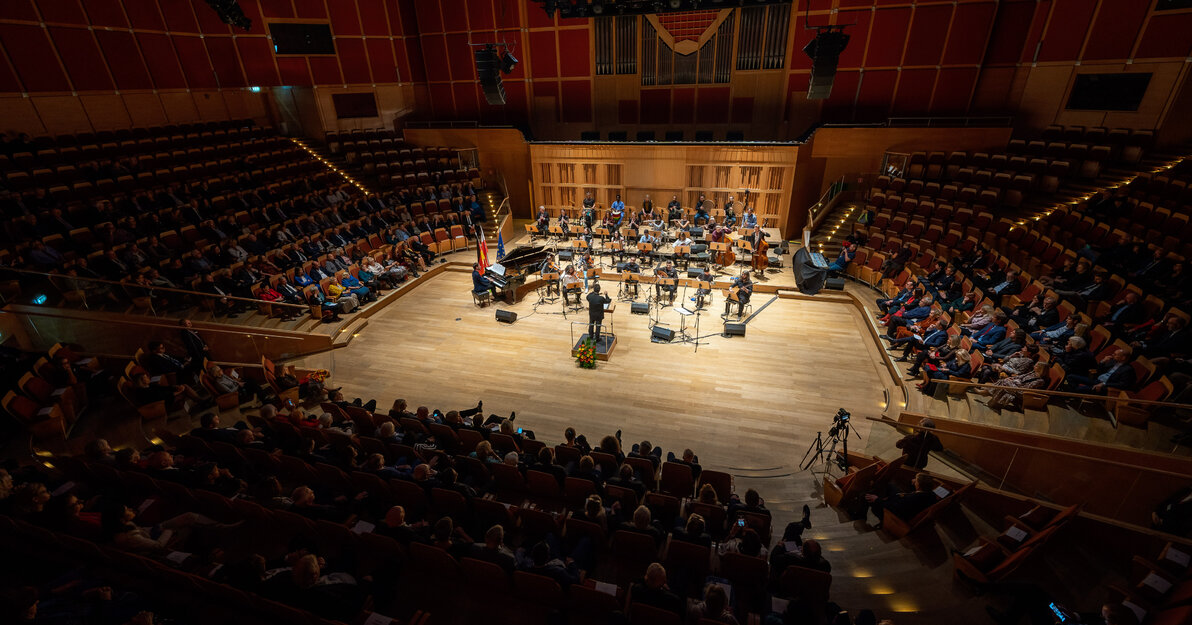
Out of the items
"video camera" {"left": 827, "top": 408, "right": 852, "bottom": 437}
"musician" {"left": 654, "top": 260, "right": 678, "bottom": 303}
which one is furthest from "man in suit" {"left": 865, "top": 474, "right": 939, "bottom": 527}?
"musician" {"left": 654, "top": 260, "right": 678, "bottom": 303}

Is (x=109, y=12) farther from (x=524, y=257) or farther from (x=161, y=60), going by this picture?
(x=524, y=257)

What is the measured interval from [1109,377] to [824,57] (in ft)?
22.5

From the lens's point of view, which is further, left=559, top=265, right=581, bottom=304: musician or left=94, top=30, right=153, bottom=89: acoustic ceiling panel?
left=94, top=30, right=153, bottom=89: acoustic ceiling panel

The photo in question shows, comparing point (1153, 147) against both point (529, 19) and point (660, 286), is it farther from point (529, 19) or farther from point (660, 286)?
point (529, 19)

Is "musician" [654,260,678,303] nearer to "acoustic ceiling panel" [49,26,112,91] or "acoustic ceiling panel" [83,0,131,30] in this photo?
"acoustic ceiling panel" [49,26,112,91]

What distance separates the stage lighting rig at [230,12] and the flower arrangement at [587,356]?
520 inches

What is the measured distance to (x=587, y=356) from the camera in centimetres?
770

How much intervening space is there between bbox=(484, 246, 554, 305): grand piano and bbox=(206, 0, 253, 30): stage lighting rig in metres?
9.89

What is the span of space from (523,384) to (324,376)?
2.92 m

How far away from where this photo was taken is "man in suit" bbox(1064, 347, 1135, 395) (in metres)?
5.16

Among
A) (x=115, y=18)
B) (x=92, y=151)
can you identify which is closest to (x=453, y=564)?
(x=92, y=151)

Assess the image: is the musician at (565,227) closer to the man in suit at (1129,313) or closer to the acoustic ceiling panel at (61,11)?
the man in suit at (1129,313)

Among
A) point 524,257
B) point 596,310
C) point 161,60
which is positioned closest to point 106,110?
point 161,60

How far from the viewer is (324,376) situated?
23.1 ft
